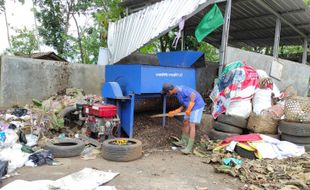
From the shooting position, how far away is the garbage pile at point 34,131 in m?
4.68

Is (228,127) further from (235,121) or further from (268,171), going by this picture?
(268,171)

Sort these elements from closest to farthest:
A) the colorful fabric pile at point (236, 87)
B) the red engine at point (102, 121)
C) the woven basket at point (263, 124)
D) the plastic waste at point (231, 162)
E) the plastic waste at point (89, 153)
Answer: the plastic waste at point (231, 162)
the plastic waste at point (89, 153)
the red engine at point (102, 121)
the woven basket at point (263, 124)
the colorful fabric pile at point (236, 87)

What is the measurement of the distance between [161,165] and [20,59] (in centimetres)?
516

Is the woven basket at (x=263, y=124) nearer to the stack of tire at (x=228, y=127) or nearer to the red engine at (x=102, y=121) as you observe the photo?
the stack of tire at (x=228, y=127)

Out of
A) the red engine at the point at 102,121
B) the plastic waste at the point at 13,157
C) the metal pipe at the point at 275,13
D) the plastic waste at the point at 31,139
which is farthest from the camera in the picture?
the metal pipe at the point at 275,13

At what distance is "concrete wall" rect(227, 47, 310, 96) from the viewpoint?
8.27 metres

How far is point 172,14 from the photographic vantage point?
753 centimetres

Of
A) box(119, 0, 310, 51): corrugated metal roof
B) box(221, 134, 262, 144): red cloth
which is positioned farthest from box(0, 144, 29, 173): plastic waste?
box(119, 0, 310, 51): corrugated metal roof

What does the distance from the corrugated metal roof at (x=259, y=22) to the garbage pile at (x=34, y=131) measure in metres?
4.67

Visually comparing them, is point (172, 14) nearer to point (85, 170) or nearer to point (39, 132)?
point (39, 132)

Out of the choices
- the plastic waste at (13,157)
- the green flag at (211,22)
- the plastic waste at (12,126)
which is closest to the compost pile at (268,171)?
the plastic waste at (13,157)

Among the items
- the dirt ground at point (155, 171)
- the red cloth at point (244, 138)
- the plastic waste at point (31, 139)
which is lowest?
the dirt ground at point (155, 171)

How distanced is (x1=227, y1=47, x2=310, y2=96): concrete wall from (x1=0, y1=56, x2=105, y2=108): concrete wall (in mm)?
4278

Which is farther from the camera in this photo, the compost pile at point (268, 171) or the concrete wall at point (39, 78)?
the concrete wall at point (39, 78)
